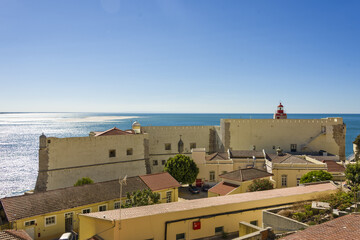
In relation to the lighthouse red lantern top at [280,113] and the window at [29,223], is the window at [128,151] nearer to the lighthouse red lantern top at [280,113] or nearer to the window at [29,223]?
the window at [29,223]

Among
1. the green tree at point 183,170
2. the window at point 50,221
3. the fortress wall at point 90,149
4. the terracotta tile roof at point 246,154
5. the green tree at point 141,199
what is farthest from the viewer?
the terracotta tile roof at point 246,154

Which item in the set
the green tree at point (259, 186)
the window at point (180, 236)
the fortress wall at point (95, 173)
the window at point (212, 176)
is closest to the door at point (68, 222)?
the fortress wall at point (95, 173)

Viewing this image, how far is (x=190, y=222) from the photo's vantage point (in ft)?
47.9

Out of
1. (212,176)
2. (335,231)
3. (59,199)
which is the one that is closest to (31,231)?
(59,199)

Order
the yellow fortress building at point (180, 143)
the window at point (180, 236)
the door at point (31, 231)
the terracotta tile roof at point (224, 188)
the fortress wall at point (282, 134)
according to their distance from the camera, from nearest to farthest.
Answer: the window at point (180, 236)
the door at point (31, 231)
the terracotta tile roof at point (224, 188)
the yellow fortress building at point (180, 143)
the fortress wall at point (282, 134)

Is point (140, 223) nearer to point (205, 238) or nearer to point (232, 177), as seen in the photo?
point (205, 238)

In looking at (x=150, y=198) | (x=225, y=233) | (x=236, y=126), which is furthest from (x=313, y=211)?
(x=236, y=126)

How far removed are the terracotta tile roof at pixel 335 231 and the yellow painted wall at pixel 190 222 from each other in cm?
558

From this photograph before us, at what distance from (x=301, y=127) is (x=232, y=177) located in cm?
2047

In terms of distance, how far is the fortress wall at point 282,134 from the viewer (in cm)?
3975

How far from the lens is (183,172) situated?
99.9 ft

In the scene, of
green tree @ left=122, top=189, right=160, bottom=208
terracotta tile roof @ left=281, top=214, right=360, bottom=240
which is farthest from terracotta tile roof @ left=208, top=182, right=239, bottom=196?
terracotta tile roof @ left=281, top=214, right=360, bottom=240

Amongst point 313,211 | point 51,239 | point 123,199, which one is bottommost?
point 51,239

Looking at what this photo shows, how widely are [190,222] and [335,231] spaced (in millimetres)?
7246
